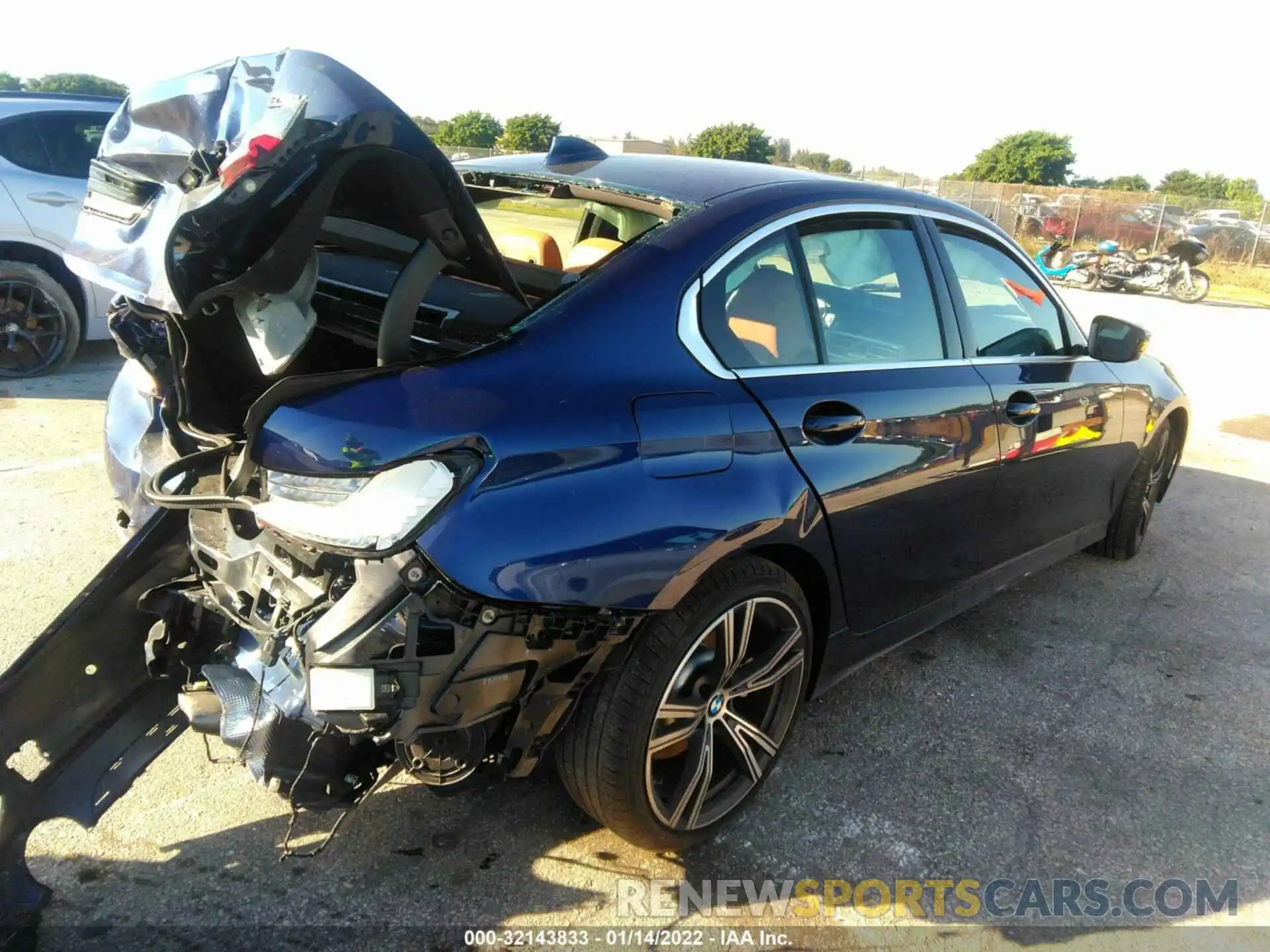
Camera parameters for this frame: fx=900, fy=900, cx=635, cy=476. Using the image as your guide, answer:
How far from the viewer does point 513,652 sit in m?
1.88

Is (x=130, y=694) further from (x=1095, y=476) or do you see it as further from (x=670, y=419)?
(x=1095, y=476)

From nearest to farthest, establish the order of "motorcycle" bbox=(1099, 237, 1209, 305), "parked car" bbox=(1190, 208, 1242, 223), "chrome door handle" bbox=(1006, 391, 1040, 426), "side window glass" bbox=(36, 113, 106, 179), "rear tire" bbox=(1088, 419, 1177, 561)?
"chrome door handle" bbox=(1006, 391, 1040, 426), "rear tire" bbox=(1088, 419, 1177, 561), "side window glass" bbox=(36, 113, 106, 179), "motorcycle" bbox=(1099, 237, 1209, 305), "parked car" bbox=(1190, 208, 1242, 223)

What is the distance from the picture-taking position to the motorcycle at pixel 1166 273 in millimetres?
17969

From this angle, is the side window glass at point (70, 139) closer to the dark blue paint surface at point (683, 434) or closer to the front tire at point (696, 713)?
the dark blue paint surface at point (683, 434)

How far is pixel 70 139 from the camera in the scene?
6.46 metres

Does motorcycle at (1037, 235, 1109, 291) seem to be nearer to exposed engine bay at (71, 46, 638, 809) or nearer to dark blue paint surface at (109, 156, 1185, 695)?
dark blue paint surface at (109, 156, 1185, 695)

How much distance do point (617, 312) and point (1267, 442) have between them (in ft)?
24.2

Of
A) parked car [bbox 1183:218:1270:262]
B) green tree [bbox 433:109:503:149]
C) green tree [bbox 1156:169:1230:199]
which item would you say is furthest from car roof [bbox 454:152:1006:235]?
green tree [bbox 1156:169:1230:199]

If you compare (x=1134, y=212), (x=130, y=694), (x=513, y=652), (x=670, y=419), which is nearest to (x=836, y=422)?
(x=670, y=419)

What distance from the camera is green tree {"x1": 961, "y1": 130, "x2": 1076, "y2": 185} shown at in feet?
188

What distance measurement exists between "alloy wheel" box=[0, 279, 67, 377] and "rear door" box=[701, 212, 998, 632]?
19.4 feet

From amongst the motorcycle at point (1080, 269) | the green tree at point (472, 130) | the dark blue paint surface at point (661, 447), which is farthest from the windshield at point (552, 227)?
the green tree at point (472, 130)

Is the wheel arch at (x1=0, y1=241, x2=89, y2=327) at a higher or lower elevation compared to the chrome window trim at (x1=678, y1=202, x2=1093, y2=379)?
lower

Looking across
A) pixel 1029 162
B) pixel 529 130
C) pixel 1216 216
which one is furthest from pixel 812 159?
pixel 1216 216
